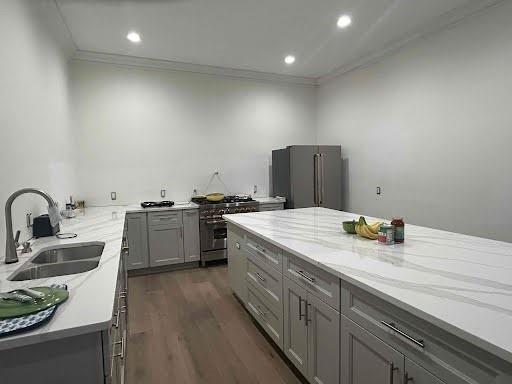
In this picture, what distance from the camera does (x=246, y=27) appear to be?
11.1 feet

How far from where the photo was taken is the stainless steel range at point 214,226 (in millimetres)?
4234

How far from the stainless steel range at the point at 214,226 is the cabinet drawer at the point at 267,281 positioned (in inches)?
67.1

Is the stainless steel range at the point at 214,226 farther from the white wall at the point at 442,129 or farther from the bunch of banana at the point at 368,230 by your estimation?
the bunch of banana at the point at 368,230

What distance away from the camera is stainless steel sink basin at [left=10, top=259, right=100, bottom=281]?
1.65 metres

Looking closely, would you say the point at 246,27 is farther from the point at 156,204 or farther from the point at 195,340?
the point at 195,340

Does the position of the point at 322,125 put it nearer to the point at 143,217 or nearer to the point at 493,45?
the point at 493,45

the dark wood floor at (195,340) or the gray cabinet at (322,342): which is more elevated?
the gray cabinet at (322,342)

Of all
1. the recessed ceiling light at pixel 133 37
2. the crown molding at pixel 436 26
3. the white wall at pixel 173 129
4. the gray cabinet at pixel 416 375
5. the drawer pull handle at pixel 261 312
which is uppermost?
the recessed ceiling light at pixel 133 37

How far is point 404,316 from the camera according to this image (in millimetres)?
1120

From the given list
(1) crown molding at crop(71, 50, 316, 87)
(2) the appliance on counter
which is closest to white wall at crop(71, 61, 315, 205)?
(1) crown molding at crop(71, 50, 316, 87)

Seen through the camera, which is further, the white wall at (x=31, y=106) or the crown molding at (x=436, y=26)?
the crown molding at (x=436, y=26)

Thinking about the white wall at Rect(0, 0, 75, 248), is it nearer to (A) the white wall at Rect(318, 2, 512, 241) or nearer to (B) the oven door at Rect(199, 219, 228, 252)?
(B) the oven door at Rect(199, 219, 228, 252)

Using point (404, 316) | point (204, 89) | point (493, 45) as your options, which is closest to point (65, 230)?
point (404, 316)

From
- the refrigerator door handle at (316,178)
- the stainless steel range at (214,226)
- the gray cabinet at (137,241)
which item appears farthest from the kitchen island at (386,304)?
the refrigerator door handle at (316,178)
